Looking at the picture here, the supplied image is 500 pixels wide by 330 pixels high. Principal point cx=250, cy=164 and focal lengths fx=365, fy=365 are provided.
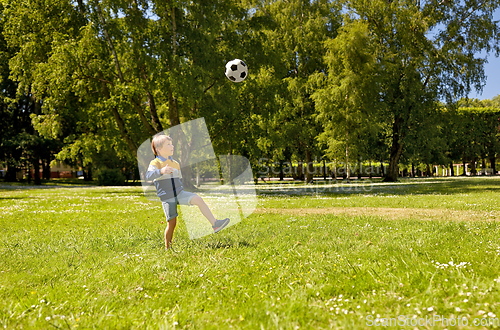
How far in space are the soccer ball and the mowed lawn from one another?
22.2 ft

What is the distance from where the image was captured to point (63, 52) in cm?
2112

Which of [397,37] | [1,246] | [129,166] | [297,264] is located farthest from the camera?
[129,166]

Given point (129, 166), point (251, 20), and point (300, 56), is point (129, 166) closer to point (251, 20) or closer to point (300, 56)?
point (300, 56)

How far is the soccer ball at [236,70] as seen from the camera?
13.2 metres

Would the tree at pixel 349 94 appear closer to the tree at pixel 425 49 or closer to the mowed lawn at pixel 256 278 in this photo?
the tree at pixel 425 49

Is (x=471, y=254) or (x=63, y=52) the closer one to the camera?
(x=471, y=254)

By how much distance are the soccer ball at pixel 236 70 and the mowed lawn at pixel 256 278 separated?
678 centimetres

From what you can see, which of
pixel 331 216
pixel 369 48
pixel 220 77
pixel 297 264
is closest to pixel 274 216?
pixel 331 216

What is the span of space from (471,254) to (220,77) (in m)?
20.8

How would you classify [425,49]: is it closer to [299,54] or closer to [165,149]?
[299,54]

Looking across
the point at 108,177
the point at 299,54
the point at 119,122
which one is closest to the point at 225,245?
the point at 119,122

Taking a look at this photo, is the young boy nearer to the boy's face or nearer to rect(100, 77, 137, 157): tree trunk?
the boy's face

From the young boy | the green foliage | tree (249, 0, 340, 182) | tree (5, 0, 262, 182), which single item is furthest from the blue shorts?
the green foliage

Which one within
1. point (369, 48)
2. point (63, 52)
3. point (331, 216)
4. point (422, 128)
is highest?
point (369, 48)
